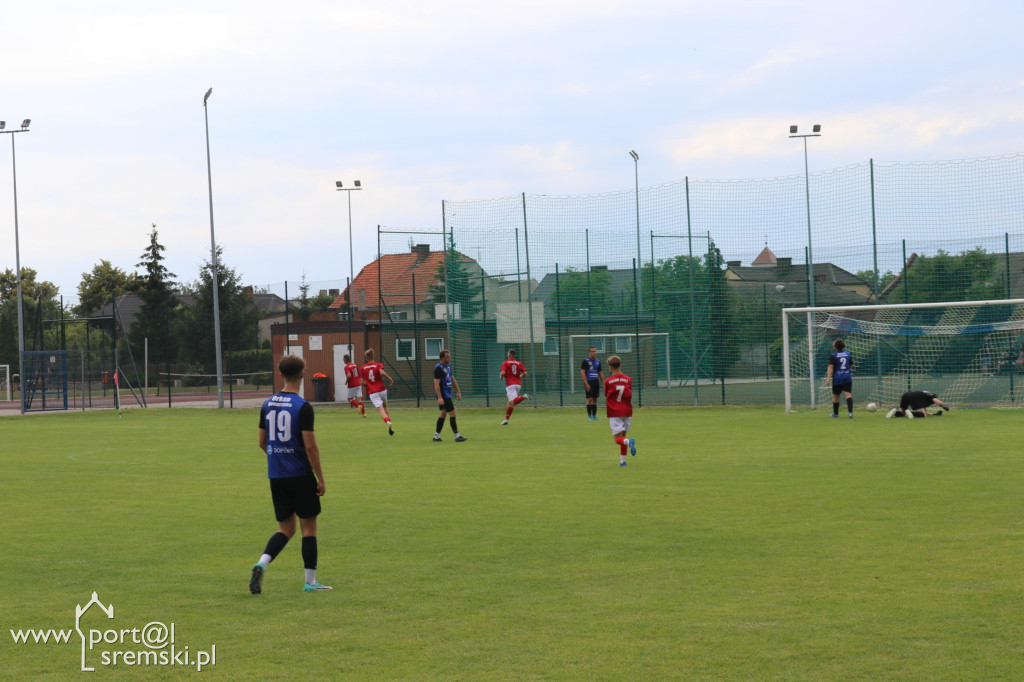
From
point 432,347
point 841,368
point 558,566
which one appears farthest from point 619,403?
point 432,347

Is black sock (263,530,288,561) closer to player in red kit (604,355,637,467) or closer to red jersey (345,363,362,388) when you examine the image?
player in red kit (604,355,637,467)

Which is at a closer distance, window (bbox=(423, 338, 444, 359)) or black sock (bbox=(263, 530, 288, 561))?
black sock (bbox=(263, 530, 288, 561))

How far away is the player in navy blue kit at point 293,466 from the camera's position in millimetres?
7777

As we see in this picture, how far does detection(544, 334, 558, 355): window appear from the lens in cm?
3628

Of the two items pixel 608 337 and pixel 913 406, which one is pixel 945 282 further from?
pixel 608 337

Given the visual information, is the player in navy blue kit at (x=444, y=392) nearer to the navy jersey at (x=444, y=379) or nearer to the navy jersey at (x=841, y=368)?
the navy jersey at (x=444, y=379)

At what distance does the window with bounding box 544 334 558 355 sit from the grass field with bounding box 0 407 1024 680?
18842mm

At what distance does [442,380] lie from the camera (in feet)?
69.7

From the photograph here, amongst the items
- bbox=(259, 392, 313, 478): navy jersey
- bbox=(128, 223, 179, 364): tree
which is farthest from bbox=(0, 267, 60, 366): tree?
bbox=(259, 392, 313, 478): navy jersey

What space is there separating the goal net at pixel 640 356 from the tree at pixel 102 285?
2506 inches

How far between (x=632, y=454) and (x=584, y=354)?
75.4 ft

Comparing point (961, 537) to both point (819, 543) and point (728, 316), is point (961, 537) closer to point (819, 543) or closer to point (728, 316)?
point (819, 543)

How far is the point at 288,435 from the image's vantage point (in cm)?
783

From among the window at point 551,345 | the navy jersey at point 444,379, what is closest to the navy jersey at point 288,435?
the navy jersey at point 444,379
